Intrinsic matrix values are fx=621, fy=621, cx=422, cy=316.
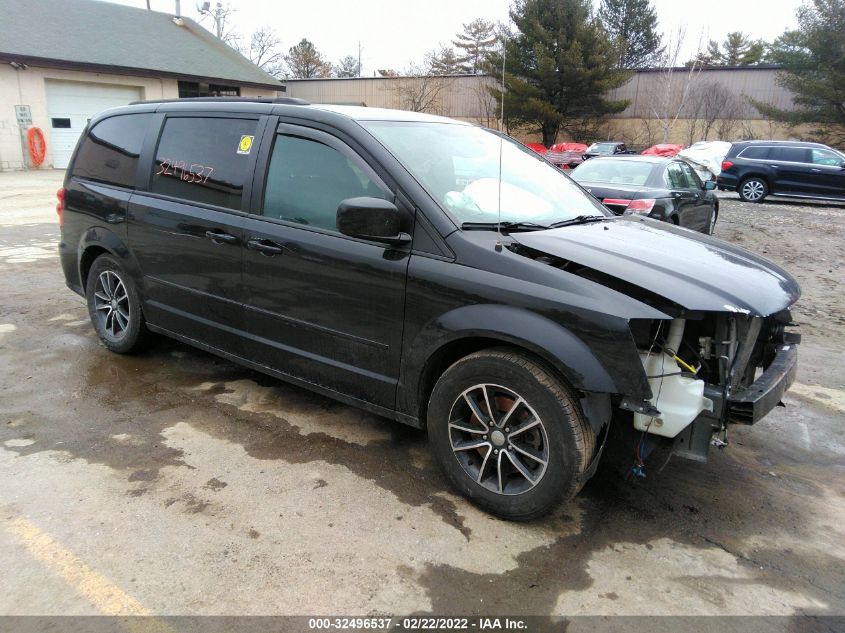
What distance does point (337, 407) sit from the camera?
4113mm

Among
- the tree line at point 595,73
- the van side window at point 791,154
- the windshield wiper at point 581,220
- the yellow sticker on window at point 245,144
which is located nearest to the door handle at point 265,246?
the yellow sticker on window at point 245,144

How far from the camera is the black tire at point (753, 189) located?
57.6 ft

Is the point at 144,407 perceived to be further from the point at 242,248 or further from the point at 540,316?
the point at 540,316

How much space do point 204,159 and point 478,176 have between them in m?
1.77

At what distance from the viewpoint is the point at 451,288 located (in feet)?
9.58

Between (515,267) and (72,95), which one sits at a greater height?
(72,95)

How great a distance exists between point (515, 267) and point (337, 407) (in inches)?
72.2

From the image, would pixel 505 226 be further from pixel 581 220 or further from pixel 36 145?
pixel 36 145

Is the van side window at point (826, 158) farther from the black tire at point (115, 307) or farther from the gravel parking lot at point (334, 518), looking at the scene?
the black tire at point (115, 307)

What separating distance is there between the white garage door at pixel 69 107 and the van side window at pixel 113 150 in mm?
20300

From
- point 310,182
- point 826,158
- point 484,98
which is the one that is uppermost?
point 484,98

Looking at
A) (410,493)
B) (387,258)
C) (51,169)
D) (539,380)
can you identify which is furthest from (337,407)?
(51,169)

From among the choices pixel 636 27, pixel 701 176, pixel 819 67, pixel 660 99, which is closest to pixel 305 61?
pixel 636 27

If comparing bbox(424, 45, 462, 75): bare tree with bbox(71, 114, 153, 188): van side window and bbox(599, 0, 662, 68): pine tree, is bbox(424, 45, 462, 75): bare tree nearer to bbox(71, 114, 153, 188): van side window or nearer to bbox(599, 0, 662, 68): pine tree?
bbox(599, 0, 662, 68): pine tree
